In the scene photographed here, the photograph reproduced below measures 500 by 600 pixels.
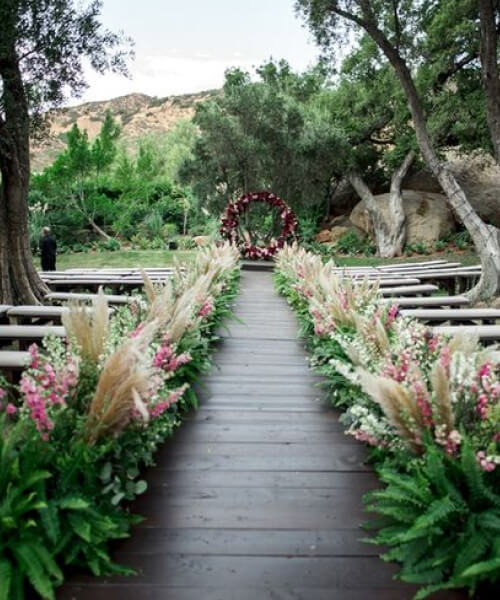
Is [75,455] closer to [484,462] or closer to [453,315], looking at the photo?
[484,462]

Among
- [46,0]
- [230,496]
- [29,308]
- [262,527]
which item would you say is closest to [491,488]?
[262,527]

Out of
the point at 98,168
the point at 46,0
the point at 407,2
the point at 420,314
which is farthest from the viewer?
the point at 98,168

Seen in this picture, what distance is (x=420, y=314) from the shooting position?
19.8ft

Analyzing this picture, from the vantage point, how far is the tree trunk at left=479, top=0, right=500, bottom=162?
10.5 metres

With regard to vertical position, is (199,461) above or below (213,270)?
below

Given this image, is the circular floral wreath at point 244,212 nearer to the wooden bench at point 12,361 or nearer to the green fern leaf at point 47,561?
the wooden bench at point 12,361

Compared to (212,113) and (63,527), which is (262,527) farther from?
(212,113)

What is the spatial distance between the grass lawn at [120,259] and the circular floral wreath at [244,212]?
1.52 meters

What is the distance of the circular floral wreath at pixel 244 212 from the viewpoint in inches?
633

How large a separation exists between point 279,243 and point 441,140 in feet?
20.4

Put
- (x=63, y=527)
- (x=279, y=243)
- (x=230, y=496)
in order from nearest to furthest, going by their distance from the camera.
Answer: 1. (x=63, y=527)
2. (x=230, y=496)
3. (x=279, y=243)

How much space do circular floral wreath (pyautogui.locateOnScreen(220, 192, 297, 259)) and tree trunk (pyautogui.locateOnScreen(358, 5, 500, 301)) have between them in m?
5.05

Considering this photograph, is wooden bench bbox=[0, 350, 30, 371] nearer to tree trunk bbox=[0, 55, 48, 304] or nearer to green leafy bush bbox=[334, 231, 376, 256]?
tree trunk bbox=[0, 55, 48, 304]

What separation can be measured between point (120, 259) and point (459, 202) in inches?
437
